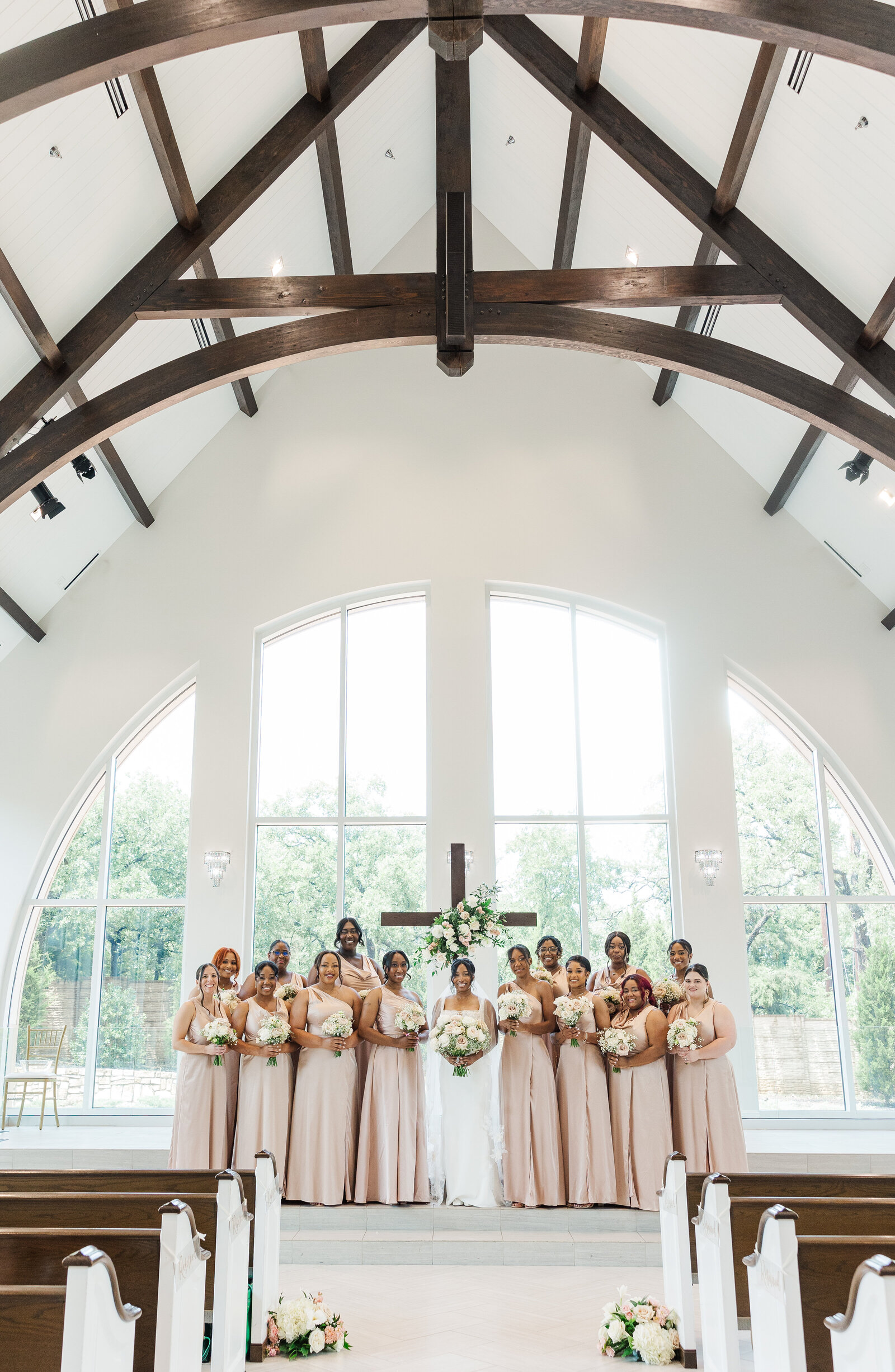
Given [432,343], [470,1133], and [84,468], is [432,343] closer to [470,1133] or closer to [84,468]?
[84,468]

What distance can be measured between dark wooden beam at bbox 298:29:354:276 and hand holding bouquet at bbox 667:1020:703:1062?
18.1 feet

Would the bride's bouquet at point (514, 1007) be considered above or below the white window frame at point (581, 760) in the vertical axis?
below

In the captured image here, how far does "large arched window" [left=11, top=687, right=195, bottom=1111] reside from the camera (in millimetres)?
9453

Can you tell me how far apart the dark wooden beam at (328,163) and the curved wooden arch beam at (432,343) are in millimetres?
1177

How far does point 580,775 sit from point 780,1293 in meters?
7.03

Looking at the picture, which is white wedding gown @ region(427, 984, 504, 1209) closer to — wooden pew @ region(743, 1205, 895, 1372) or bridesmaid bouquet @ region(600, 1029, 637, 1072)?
bridesmaid bouquet @ region(600, 1029, 637, 1072)

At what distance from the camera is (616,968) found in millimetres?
6895

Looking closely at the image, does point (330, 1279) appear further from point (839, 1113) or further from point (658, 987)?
point (839, 1113)

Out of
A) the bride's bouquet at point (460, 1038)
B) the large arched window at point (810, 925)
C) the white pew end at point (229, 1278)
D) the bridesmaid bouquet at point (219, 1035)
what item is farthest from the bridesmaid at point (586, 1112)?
the large arched window at point (810, 925)

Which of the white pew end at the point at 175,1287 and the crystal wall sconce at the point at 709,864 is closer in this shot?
the white pew end at the point at 175,1287

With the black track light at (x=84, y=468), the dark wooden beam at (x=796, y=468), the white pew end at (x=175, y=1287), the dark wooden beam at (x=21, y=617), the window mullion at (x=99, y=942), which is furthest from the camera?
the dark wooden beam at (x=21, y=617)

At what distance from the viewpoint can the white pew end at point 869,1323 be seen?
2.26 m

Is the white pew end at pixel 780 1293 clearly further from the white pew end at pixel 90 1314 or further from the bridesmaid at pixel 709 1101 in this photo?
the bridesmaid at pixel 709 1101

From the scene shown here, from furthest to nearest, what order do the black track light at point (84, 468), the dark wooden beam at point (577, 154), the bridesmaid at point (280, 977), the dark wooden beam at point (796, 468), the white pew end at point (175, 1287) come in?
the dark wooden beam at point (796, 468) → the black track light at point (84, 468) → the dark wooden beam at point (577, 154) → the bridesmaid at point (280, 977) → the white pew end at point (175, 1287)
